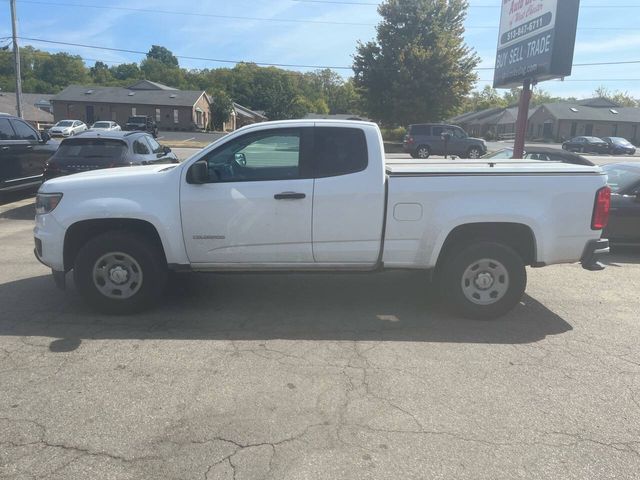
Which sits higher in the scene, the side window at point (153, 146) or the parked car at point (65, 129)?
the side window at point (153, 146)

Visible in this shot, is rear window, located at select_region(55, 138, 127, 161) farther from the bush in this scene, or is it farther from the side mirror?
the bush

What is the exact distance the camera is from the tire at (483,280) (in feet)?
17.1

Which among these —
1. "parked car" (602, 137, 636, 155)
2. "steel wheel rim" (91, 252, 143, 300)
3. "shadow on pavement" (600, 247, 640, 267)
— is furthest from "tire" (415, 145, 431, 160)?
"steel wheel rim" (91, 252, 143, 300)

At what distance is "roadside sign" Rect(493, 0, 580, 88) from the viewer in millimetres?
13547

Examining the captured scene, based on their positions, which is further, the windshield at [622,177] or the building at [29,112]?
the building at [29,112]

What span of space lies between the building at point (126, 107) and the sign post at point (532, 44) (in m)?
59.3

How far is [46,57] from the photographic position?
11038cm

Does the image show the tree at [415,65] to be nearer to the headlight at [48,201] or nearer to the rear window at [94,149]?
the rear window at [94,149]

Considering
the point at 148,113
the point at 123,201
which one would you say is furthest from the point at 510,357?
the point at 148,113

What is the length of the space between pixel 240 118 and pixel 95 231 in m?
90.1

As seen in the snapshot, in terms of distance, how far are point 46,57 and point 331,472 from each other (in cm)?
12717

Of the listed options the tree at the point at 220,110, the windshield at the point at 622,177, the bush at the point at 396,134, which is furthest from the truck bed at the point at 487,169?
the tree at the point at 220,110

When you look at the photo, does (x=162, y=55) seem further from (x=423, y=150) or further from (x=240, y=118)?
(x=423, y=150)

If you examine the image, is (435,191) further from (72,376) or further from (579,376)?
(72,376)
